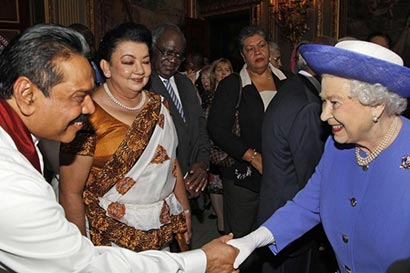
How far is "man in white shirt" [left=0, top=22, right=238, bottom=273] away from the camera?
1.26 metres

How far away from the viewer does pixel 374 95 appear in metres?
1.65

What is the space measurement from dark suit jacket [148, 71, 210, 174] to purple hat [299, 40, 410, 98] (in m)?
1.53

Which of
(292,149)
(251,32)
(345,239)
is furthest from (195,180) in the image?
(345,239)

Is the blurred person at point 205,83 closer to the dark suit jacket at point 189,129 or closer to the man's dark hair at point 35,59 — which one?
the dark suit jacket at point 189,129

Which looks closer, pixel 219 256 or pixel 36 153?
pixel 36 153

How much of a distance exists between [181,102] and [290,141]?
1.01 meters

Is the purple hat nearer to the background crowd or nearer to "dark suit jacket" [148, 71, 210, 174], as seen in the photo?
the background crowd

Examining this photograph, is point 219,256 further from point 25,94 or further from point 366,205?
point 25,94

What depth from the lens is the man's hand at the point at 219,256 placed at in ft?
6.26

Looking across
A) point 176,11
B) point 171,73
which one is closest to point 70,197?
point 171,73

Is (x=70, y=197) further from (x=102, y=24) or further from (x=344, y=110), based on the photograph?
(x=102, y=24)

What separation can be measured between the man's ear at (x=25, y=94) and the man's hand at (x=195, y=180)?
1.70 meters

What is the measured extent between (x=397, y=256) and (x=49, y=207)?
1.21m

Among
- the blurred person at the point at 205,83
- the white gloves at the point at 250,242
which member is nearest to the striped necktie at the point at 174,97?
the white gloves at the point at 250,242
